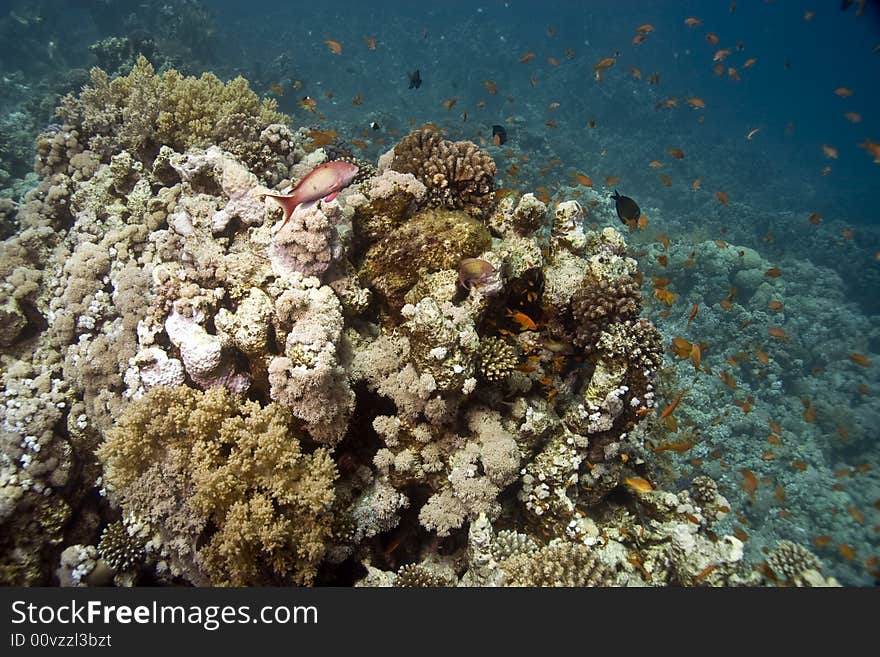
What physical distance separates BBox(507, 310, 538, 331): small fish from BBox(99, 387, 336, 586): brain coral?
2286mm

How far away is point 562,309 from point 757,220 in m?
22.1

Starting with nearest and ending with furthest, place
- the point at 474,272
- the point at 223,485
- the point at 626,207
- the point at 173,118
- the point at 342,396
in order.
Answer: the point at 223,485 → the point at 342,396 → the point at 474,272 → the point at 173,118 → the point at 626,207

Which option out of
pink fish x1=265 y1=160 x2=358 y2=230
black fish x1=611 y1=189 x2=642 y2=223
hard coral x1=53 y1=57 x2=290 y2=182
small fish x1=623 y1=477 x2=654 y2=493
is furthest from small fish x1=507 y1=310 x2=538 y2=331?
hard coral x1=53 y1=57 x2=290 y2=182

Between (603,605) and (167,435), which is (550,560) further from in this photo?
(167,435)

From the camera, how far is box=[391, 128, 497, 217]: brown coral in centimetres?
506

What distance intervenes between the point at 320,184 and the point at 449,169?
2323 millimetres

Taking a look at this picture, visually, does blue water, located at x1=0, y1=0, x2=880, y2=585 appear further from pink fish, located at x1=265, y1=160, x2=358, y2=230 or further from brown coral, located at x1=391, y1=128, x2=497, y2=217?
pink fish, located at x1=265, y1=160, x2=358, y2=230

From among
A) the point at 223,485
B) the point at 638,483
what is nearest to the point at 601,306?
the point at 638,483

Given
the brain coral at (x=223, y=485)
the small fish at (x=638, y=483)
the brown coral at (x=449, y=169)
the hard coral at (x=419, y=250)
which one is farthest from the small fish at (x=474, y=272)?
the small fish at (x=638, y=483)

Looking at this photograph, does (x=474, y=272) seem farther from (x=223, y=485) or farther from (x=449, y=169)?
(x=223, y=485)

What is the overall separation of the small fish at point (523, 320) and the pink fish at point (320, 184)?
88.5 inches

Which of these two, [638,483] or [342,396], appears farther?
[638,483]

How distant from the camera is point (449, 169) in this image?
512cm

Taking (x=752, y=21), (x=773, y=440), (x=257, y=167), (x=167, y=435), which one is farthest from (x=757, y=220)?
(x=752, y=21)
